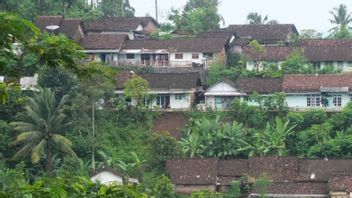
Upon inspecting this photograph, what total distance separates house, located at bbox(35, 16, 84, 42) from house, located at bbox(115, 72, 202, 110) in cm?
480

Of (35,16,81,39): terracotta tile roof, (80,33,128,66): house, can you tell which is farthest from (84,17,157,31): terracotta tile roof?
(80,33,128,66): house

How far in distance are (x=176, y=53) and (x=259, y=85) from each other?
5.71 meters

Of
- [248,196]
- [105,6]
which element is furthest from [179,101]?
[105,6]

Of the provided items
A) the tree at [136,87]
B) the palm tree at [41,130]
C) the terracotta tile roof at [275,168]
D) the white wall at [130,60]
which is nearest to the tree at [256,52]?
the white wall at [130,60]

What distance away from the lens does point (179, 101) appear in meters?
38.8

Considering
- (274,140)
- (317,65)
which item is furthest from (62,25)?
(274,140)

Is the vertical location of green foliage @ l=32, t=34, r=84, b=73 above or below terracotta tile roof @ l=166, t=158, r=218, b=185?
above

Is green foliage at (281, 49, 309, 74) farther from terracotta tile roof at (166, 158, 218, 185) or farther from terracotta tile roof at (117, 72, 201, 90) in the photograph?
terracotta tile roof at (166, 158, 218, 185)

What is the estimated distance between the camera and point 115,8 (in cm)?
5406

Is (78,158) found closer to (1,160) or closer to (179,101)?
(1,160)

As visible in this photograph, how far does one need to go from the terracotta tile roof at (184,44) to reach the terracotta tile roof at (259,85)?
4234mm

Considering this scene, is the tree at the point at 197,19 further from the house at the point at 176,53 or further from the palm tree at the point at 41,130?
the palm tree at the point at 41,130

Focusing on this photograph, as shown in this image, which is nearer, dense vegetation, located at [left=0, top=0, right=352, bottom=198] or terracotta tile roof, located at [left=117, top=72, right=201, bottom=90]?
dense vegetation, located at [left=0, top=0, right=352, bottom=198]

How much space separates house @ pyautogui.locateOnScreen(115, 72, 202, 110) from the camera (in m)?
38.4
